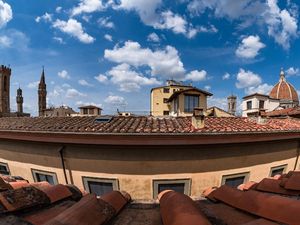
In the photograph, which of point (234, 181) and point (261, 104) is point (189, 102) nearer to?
point (234, 181)

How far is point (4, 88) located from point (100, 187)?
79083mm

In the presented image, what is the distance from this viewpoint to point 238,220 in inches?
76.9

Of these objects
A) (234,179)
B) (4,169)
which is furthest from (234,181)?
(4,169)

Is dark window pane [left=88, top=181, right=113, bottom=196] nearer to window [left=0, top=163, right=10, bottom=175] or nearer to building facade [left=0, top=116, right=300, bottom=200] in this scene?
building facade [left=0, top=116, right=300, bottom=200]

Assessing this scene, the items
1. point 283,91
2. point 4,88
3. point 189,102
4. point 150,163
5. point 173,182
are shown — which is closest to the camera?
point 150,163

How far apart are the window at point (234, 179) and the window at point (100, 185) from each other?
344 centimetres

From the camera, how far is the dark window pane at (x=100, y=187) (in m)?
6.26

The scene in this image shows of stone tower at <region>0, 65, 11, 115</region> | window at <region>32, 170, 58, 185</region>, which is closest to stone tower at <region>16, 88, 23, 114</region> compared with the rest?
stone tower at <region>0, 65, 11, 115</region>

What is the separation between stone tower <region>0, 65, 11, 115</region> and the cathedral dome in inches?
3310

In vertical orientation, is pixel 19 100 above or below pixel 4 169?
above

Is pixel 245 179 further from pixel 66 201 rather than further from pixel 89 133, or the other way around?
pixel 66 201

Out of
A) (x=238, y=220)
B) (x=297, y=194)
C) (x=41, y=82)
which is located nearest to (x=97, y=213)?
(x=238, y=220)

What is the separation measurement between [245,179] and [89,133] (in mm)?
5352

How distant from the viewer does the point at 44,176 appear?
7160 millimetres
